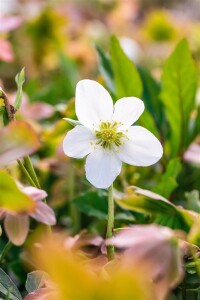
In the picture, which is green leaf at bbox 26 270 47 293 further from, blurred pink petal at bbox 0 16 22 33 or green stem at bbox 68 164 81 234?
blurred pink petal at bbox 0 16 22 33

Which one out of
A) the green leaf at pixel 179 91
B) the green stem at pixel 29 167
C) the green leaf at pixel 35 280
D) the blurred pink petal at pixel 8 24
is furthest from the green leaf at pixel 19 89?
the blurred pink petal at pixel 8 24

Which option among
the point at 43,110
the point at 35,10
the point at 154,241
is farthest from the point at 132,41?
the point at 154,241

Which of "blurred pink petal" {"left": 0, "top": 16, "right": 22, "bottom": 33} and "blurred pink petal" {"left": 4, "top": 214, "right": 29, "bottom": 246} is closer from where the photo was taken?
→ "blurred pink petal" {"left": 4, "top": 214, "right": 29, "bottom": 246}

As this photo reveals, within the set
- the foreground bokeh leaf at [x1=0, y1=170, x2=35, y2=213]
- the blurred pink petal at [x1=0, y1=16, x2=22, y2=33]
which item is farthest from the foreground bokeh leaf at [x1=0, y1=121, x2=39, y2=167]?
the blurred pink petal at [x1=0, y1=16, x2=22, y2=33]

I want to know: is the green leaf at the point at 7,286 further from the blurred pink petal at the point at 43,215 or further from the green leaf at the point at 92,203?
the green leaf at the point at 92,203

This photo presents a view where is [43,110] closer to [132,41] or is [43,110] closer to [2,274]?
[2,274]

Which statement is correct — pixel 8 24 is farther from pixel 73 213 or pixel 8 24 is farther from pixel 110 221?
pixel 110 221

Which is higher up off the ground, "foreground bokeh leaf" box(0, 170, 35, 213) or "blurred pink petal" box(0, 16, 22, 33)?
"foreground bokeh leaf" box(0, 170, 35, 213)

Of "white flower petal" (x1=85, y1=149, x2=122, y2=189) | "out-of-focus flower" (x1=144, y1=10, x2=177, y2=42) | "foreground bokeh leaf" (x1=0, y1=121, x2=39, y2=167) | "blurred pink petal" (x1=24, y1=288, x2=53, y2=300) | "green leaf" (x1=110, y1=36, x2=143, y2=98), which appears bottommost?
"out-of-focus flower" (x1=144, y1=10, x2=177, y2=42)
